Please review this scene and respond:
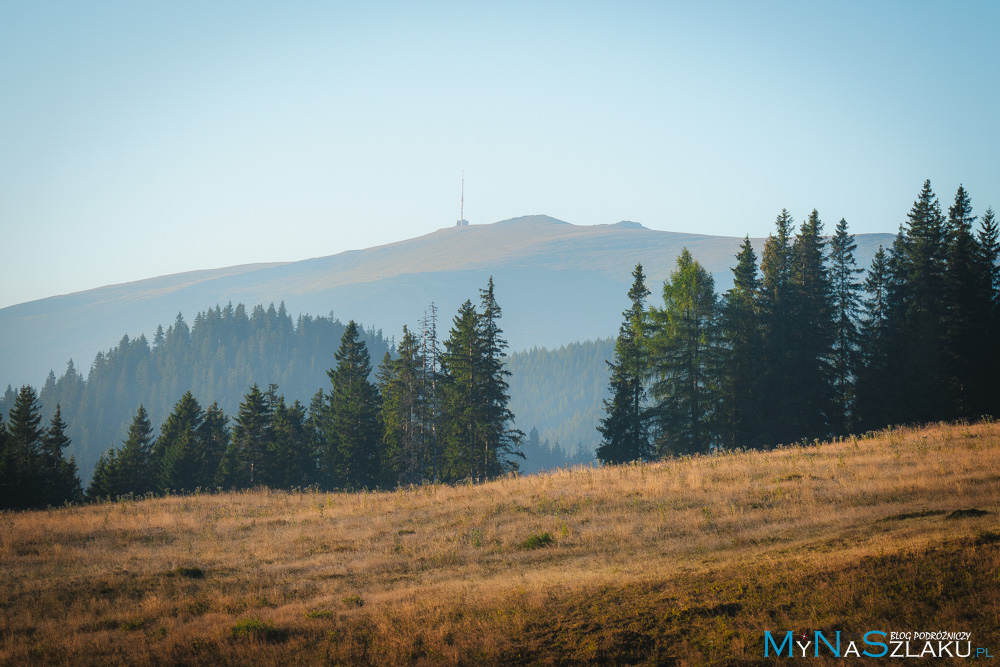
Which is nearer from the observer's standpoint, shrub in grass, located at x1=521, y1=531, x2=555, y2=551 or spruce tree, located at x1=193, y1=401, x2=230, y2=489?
shrub in grass, located at x1=521, y1=531, x2=555, y2=551

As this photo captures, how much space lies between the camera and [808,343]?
44156 mm

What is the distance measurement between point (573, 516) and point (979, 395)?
35065 mm

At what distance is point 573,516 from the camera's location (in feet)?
59.6

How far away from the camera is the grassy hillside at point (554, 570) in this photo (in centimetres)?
822

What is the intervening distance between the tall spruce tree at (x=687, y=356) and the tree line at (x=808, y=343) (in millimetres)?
86

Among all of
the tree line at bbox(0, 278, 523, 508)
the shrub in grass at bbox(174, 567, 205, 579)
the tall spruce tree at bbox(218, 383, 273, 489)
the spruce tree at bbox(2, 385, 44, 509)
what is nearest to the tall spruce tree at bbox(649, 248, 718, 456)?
the tree line at bbox(0, 278, 523, 508)

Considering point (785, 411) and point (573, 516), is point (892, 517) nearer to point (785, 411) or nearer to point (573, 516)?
point (573, 516)

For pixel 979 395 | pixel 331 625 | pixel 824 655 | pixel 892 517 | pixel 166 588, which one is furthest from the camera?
pixel 979 395

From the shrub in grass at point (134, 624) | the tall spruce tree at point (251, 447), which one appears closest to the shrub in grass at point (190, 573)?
the shrub in grass at point (134, 624)

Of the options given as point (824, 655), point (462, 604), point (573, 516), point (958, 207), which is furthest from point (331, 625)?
point (958, 207)

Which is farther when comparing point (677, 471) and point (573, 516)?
point (677, 471)

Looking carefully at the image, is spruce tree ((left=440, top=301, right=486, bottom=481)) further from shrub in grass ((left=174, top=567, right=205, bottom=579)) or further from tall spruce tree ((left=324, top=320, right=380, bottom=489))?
shrub in grass ((left=174, top=567, right=205, bottom=579))

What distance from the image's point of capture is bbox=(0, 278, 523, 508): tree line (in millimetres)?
50812

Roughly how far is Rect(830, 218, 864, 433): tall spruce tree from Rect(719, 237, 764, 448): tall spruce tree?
17.9ft
